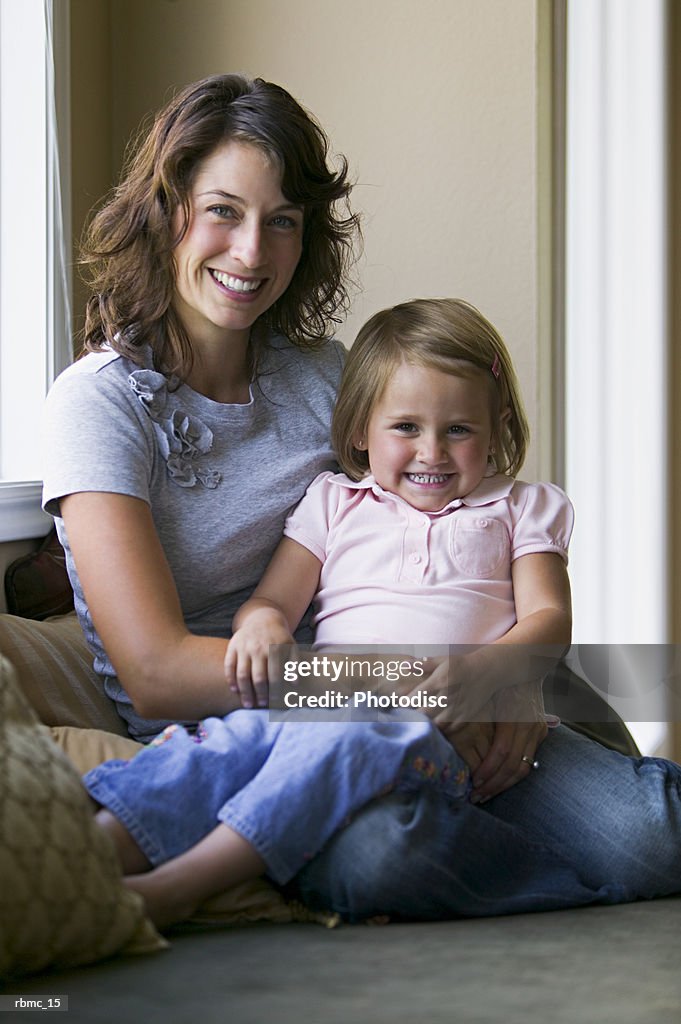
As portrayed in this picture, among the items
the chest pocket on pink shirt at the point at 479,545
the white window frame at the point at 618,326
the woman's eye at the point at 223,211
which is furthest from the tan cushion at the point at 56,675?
the white window frame at the point at 618,326

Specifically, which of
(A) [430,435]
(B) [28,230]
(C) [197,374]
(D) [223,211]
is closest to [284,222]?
(D) [223,211]

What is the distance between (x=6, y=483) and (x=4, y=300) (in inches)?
16.8

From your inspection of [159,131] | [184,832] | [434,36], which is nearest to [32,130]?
[159,131]

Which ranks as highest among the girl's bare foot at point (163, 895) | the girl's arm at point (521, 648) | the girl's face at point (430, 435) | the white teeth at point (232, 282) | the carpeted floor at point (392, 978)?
the white teeth at point (232, 282)

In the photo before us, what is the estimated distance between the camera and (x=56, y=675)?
1.51 meters

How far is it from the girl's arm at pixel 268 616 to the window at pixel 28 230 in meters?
0.79

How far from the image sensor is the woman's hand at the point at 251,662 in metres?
1.32

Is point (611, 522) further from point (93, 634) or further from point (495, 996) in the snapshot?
point (495, 996)

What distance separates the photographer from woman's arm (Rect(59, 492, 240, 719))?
52.7 inches

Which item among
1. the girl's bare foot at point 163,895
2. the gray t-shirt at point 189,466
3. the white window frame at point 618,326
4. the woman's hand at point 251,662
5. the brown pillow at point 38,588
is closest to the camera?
the girl's bare foot at point 163,895

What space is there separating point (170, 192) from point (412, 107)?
3.42 ft

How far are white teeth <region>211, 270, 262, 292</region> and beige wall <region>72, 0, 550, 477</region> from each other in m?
0.93

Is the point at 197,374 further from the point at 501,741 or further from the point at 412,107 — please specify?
the point at 412,107

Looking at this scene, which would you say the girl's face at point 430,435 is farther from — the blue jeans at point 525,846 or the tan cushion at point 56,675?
the tan cushion at point 56,675
